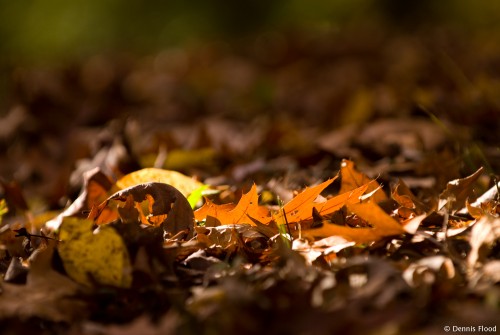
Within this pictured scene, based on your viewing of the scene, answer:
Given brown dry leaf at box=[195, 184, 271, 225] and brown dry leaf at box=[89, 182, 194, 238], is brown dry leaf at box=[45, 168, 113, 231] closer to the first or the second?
brown dry leaf at box=[89, 182, 194, 238]

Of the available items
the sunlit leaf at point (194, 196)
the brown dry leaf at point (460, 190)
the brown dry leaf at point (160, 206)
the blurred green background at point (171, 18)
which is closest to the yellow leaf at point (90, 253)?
the brown dry leaf at point (160, 206)

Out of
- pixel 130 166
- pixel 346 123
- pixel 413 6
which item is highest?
pixel 130 166

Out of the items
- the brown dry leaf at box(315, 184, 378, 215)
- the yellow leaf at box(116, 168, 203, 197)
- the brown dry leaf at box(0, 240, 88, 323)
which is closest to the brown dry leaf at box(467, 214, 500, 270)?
the brown dry leaf at box(315, 184, 378, 215)

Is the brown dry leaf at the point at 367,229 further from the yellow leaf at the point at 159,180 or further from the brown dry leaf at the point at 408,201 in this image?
the yellow leaf at the point at 159,180

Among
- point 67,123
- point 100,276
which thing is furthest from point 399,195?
point 67,123

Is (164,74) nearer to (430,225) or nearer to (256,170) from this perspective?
(256,170)
